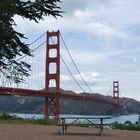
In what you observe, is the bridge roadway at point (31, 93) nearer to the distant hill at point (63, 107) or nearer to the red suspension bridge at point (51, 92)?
the red suspension bridge at point (51, 92)

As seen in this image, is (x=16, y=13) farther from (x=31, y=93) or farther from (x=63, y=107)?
(x=63, y=107)

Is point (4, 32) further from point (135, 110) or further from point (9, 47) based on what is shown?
point (135, 110)

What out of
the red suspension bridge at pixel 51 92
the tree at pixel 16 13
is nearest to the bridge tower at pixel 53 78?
the red suspension bridge at pixel 51 92

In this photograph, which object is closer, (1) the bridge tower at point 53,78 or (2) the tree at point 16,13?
(2) the tree at point 16,13

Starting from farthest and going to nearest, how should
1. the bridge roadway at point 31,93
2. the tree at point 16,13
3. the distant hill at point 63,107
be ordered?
1. the distant hill at point 63,107
2. the bridge roadway at point 31,93
3. the tree at point 16,13

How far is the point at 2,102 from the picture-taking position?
4262cm

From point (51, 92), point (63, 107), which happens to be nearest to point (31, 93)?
point (51, 92)

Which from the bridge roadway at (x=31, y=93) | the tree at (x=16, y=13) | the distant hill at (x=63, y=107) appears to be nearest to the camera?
the tree at (x=16, y=13)

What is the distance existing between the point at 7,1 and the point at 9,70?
10.8 ft

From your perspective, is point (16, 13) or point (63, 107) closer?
point (16, 13)

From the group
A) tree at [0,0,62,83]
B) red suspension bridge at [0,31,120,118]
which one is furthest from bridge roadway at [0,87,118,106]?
tree at [0,0,62,83]

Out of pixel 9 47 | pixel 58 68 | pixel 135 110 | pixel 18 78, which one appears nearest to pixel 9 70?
pixel 18 78

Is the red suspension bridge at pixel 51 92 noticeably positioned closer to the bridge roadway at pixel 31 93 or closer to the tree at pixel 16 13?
the bridge roadway at pixel 31 93

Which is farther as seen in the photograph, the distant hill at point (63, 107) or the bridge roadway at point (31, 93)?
the distant hill at point (63, 107)
